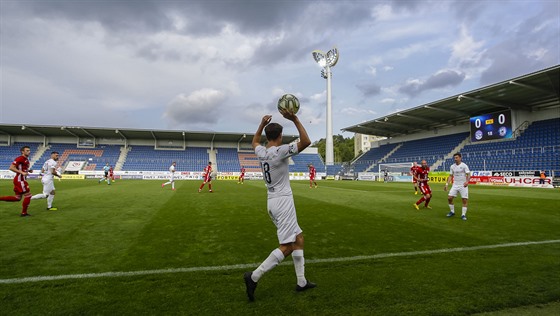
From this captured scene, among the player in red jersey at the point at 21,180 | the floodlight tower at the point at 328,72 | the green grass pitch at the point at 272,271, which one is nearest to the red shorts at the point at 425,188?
the green grass pitch at the point at 272,271

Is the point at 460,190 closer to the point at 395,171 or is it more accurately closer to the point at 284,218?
the point at 284,218

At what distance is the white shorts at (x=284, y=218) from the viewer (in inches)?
156

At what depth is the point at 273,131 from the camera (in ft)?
13.4

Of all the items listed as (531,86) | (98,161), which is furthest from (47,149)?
(531,86)

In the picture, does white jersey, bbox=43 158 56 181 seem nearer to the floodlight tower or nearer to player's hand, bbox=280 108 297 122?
player's hand, bbox=280 108 297 122

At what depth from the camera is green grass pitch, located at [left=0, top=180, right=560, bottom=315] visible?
347 cm

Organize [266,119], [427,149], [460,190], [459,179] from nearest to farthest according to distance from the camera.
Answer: [266,119], [460,190], [459,179], [427,149]

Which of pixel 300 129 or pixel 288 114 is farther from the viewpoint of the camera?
pixel 288 114

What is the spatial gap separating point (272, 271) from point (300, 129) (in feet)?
7.59

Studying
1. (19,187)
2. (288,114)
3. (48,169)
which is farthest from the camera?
(48,169)

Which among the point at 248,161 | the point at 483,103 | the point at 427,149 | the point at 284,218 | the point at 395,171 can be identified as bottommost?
the point at 284,218

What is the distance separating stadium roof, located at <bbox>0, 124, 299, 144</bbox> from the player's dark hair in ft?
176

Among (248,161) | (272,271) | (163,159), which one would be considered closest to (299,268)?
(272,271)

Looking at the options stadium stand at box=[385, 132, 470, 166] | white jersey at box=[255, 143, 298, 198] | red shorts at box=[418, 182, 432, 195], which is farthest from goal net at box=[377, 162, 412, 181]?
white jersey at box=[255, 143, 298, 198]
